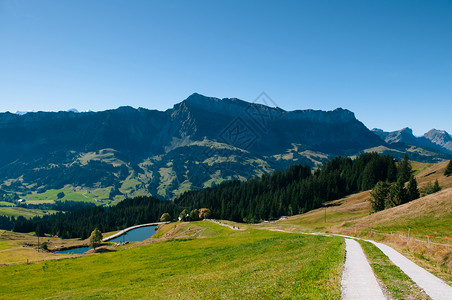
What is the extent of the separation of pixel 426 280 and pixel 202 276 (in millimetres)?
21675

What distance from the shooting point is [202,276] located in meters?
30.2

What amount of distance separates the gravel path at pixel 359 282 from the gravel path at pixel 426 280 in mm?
3011

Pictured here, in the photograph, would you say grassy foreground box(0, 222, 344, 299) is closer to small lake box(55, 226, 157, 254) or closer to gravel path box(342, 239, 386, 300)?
gravel path box(342, 239, 386, 300)

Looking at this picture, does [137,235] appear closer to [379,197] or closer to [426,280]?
[379,197]

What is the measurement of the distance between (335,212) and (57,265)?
336 ft

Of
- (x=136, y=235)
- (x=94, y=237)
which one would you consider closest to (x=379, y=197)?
(x=94, y=237)

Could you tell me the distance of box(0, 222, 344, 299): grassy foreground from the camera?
2028 cm

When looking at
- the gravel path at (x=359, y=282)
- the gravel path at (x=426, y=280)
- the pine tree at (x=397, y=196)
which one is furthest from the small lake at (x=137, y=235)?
the gravel path at (x=426, y=280)

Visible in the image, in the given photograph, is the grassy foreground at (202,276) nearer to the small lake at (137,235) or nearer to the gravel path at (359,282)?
the gravel path at (359,282)

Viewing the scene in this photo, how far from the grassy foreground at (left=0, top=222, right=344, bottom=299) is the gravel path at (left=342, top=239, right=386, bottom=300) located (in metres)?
0.64

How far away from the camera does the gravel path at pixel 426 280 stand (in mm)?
17369

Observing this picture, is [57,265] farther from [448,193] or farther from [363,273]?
[448,193]

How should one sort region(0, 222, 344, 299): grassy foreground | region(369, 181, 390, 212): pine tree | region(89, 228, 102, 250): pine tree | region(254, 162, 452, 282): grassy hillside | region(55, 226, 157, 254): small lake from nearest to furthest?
1. region(0, 222, 344, 299): grassy foreground
2. region(254, 162, 452, 282): grassy hillside
3. region(369, 181, 390, 212): pine tree
4. region(89, 228, 102, 250): pine tree
5. region(55, 226, 157, 254): small lake

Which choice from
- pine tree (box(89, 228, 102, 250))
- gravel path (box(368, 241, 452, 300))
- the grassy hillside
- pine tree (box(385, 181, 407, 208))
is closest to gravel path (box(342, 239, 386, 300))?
gravel path (box(368, 241, 452, 300))
